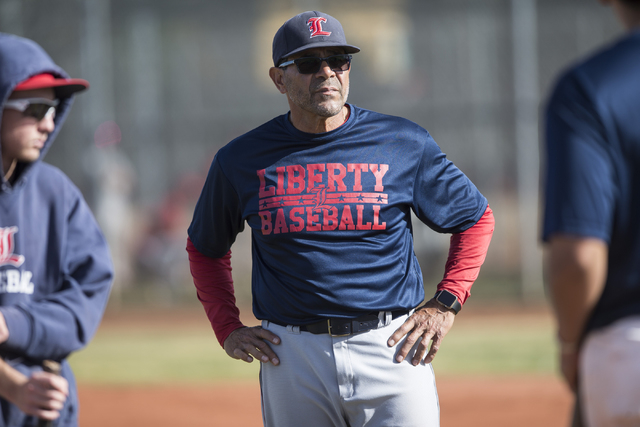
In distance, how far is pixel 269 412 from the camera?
2.96 m

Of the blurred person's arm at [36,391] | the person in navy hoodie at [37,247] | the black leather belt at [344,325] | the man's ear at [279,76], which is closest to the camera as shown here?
the blurred person's arm at [36,391]

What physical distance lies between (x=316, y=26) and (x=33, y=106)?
115 centimetres

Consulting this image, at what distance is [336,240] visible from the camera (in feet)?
9.53

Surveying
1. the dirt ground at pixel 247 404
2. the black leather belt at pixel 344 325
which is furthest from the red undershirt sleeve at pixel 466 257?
the dirt ground at pixel 247 404

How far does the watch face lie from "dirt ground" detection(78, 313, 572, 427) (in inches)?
135

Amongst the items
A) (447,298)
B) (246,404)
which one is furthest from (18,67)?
(246,404)

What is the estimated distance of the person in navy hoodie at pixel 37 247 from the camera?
2.61 meters

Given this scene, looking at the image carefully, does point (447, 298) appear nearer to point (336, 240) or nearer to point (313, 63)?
point (336, 240)

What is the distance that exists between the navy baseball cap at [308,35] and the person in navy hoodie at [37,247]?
0.87 meters

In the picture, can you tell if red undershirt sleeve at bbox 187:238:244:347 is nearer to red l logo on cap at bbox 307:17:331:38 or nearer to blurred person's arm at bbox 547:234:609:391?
red l logo on cap at bbox 307:17:331:38

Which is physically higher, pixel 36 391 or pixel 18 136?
pixel 18 136

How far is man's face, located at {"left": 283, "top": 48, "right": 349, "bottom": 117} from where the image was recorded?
3043mm

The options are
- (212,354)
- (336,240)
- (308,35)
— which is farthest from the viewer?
(212,354)

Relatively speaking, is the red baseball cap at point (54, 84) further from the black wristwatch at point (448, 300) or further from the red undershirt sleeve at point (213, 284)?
the black wristwatch at point (448, 300)
